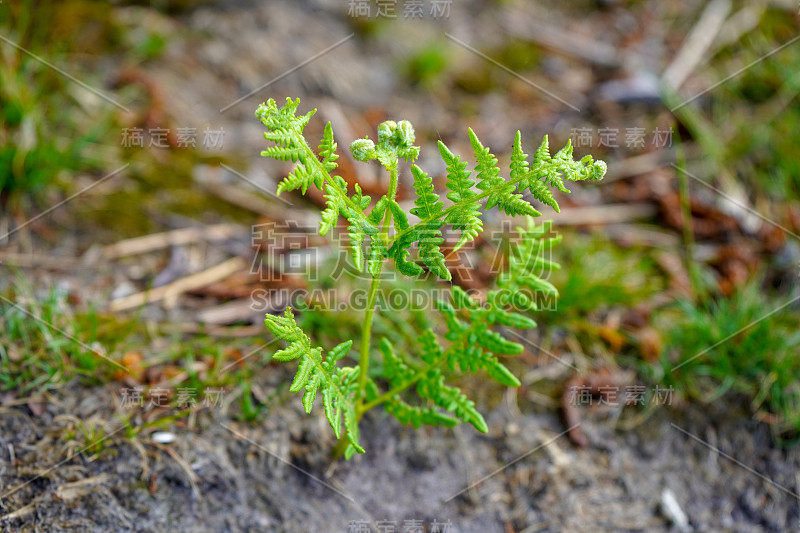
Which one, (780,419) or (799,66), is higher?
(799,66)

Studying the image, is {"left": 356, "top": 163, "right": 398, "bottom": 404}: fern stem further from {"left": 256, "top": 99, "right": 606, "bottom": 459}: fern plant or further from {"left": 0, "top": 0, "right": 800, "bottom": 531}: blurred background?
{"left": 0, "top": 0, "right": 800, "bottom": 531}: blurred background

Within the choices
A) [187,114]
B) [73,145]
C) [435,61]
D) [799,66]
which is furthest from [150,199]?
[799,66]

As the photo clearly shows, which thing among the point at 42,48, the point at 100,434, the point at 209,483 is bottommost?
the point at 209,483

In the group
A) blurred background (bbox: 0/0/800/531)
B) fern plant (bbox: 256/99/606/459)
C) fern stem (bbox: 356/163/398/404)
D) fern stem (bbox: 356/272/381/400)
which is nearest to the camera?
fern plant (bbox: 256/99/606/459)

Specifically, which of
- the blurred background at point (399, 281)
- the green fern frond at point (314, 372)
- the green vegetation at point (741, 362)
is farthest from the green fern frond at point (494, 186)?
the green vegetation at point (741, 362)

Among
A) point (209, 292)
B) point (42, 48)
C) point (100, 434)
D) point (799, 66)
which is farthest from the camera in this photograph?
point (799, 66)

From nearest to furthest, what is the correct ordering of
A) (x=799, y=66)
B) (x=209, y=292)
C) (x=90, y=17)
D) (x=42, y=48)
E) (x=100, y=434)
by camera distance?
1. (x=100, y=434)
2. (x=209, y=292)
3. (x=42, y=48)
4. (x=90, y=17)
5. (x=799, y=66)

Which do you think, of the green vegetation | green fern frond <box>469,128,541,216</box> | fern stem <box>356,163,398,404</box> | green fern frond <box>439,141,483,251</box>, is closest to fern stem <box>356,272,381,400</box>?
fern stem <box>356,163,398,404</box>

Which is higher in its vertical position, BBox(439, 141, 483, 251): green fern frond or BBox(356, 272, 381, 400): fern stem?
BBox(439, 141, 483, 251): green fern frond

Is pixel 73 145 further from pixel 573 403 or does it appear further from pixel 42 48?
pixel 573 403
